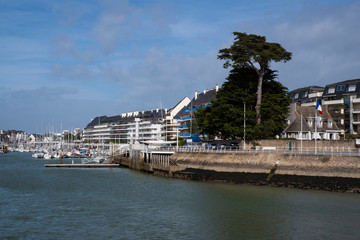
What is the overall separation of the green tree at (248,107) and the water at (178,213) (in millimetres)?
18599

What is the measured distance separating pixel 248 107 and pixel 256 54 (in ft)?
30.6

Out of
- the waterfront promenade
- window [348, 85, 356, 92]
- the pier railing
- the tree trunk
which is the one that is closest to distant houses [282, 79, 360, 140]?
window [348, 85, 356, 92]

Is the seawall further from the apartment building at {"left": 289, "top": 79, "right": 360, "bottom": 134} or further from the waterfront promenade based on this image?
the apartment building at {"left": 289, "top": 79, "right": 360, "bottom": 134}

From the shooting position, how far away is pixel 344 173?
4528 centimetres

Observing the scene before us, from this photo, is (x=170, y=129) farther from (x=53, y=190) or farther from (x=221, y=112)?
(x=53, y=190)

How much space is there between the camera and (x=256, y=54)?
230ft

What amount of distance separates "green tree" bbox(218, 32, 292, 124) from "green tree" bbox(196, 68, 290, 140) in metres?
1.50

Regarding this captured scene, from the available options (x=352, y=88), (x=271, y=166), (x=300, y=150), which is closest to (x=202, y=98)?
(x=352, y=88)

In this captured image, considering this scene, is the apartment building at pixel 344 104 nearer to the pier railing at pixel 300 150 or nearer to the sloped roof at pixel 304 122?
the sloped roof at pixel 304 122

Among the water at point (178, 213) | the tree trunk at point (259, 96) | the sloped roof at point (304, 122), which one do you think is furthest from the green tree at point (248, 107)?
the water at point (178, 213)

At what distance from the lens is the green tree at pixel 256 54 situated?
2751 inches

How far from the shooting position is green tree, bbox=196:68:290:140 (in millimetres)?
68312

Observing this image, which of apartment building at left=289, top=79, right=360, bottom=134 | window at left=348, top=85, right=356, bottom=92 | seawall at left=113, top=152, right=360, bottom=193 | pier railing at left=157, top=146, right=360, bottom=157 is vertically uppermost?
window at left=348, top=85, right=356, bottom=92

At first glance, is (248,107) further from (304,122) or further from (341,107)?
(341,107)
